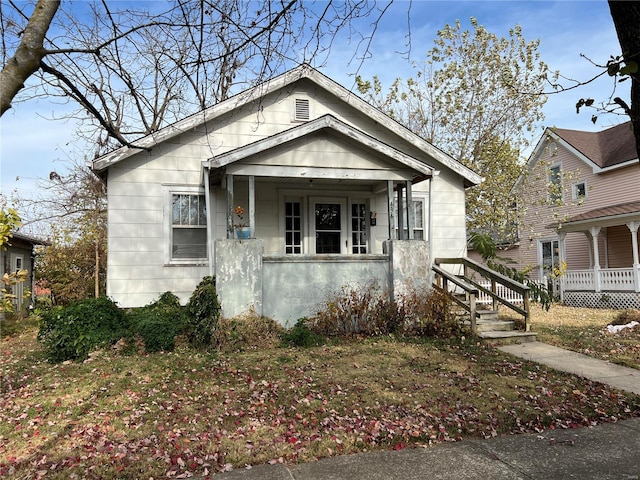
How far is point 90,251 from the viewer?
1688cm

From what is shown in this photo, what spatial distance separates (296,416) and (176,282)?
615cm

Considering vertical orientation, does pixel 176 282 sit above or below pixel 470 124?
below

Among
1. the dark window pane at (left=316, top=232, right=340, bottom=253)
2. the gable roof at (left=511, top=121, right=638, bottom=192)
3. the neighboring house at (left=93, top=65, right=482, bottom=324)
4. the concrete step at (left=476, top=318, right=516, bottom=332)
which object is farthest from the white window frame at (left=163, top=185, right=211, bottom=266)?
the gable roof at (left=511, top=121, right=638, bottom=192)

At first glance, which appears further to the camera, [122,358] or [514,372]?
[122,358]

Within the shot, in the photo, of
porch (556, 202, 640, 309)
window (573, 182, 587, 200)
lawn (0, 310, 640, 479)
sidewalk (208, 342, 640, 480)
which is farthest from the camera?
window (573, 182, 587, 200)

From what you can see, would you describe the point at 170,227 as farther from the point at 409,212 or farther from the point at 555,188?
the point at 555,188

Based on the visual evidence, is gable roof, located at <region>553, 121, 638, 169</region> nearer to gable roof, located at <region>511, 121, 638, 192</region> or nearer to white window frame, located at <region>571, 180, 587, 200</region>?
gable roof, located at <region>511, 121, 638, 192</region>

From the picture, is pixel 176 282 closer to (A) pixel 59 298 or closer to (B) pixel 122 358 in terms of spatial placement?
(B) pixel 122 358

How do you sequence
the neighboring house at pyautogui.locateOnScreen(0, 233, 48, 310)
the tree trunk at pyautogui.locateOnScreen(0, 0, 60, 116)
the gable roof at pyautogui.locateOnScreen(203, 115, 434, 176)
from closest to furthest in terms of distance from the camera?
the tree trunk at pyautogui.locateOnScreen(0, 0, 60, 116) → the gable roof at pyautogui.locateOnScreen(203, 115, 434, 176) → the neighboring house at pyautogui.locateOnScreen(0, 233, 48, 310)

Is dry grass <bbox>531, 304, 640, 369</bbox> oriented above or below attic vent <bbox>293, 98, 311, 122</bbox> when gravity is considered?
below

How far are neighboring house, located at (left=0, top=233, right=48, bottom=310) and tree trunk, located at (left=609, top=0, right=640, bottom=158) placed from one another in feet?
62.1

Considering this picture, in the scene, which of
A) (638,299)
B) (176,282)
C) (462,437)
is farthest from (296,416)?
(638,299)

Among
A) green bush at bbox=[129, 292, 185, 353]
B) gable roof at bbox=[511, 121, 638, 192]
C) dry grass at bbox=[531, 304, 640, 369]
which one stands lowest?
dry grass at bbox=[531, 304, 640, 369]

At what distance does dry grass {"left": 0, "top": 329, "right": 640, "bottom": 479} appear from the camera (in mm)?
4078
